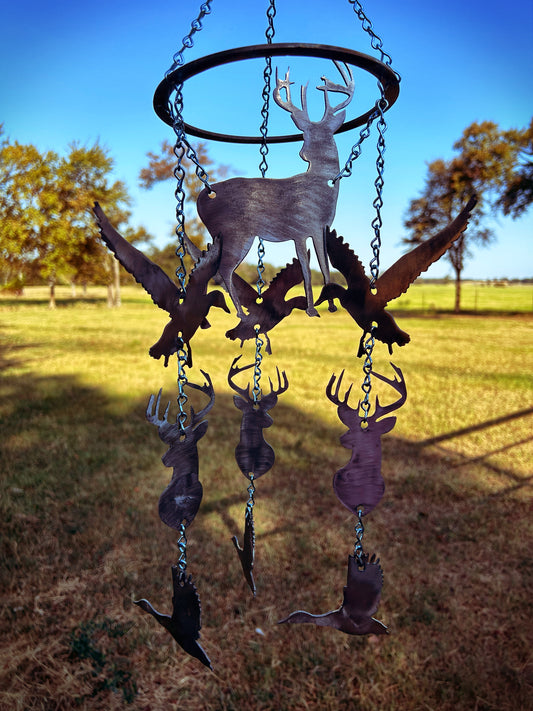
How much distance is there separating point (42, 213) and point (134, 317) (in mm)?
7315

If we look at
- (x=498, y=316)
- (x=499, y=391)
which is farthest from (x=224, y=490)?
(x=498, y=316)

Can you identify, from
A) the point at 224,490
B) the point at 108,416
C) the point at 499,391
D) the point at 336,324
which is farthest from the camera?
the point at 336,324

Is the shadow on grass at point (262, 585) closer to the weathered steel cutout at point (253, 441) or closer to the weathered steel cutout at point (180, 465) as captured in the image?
the weathered steel cutout at point (253, 441)

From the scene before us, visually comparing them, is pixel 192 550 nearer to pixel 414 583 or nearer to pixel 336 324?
pixel 414 583

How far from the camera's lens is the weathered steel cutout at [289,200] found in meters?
1.75

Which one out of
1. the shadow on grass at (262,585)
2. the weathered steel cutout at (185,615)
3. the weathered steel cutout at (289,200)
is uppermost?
the weathered steel cutout at (289,200)

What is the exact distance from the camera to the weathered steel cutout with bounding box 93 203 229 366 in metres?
1.65

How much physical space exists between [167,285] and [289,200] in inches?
21.7

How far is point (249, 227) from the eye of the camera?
1780mm

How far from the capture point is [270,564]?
3.63m

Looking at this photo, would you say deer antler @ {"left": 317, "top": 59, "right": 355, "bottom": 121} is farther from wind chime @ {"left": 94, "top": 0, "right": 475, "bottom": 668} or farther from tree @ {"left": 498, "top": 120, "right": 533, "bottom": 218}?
tree @ {"left": 498, "top": 120, "right": 533, "bottom": 218}

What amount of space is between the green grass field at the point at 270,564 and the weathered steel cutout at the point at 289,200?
2.37 m

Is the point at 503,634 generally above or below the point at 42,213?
below

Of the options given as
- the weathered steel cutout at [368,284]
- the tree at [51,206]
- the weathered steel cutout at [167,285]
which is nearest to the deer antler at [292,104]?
the weathered steel cutout at [368,284]
